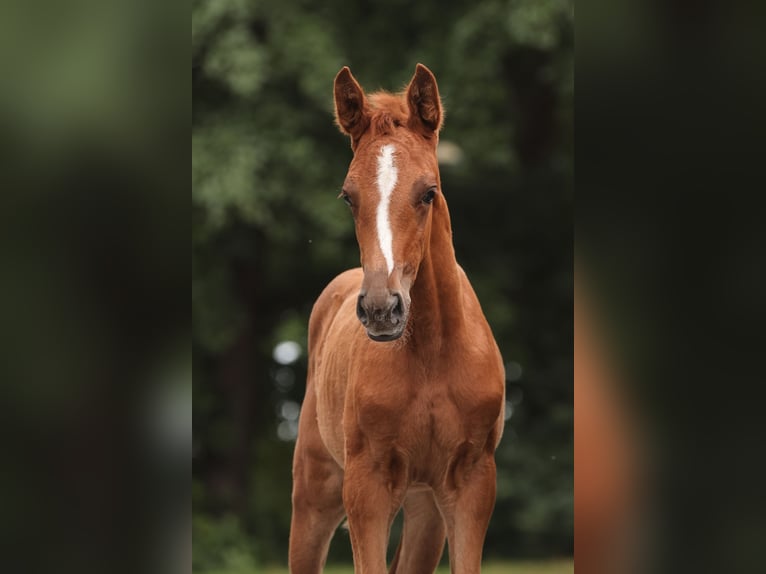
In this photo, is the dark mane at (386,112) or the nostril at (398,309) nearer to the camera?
the nostril at (398,309)

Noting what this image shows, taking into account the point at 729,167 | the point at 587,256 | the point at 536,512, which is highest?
the point at 729,167

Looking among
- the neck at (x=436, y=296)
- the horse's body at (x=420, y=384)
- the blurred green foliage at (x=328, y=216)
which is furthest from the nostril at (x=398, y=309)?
the blurred green foliage at (x=328, y=216)

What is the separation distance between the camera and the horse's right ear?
4031 millimetres

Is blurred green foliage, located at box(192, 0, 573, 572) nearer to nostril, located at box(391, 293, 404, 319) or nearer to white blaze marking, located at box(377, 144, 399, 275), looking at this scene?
white blaze marking, located at box(377, 144, 399, 275)

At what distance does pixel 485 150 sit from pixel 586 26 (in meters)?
11.5

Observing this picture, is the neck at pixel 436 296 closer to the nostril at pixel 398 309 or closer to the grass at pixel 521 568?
the nostril at pixel 398 309

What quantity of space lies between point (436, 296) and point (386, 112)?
75 cm

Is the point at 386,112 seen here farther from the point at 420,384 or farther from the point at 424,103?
the point at 420,384

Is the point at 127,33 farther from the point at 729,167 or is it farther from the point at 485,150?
the point at 485,150

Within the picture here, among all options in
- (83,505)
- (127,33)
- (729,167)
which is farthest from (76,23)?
(729,167)

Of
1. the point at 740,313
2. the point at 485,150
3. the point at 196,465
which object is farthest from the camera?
the point at 196,465

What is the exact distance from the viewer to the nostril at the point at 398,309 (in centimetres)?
354

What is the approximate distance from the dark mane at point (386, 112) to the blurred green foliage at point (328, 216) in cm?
694

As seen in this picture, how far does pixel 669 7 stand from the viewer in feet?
5.02
